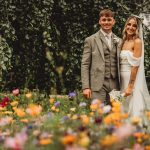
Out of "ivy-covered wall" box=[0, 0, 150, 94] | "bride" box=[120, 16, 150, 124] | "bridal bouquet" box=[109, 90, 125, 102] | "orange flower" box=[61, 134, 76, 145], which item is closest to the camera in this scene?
"orange flower" box=[61, 134, 76, 145]

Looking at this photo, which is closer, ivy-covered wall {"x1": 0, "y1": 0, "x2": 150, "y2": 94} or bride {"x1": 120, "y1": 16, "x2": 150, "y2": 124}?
bride {"x1": 120, "y1": 16, "x2": 150, "y2": 124}

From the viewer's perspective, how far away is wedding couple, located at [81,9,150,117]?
4988mm

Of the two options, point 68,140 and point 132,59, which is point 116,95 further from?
point 68,140

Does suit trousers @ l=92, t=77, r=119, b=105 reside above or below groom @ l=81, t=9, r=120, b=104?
below

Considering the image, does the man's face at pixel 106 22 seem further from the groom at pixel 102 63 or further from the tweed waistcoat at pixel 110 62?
the tweed waistcoat at pixel 110 62

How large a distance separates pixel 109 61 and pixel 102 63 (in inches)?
3.1

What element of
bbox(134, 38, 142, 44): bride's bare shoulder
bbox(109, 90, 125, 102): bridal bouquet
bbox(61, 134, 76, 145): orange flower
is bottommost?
bbox(109, 90, 125, 102): bridal bouquet

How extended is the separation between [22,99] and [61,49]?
1.51m

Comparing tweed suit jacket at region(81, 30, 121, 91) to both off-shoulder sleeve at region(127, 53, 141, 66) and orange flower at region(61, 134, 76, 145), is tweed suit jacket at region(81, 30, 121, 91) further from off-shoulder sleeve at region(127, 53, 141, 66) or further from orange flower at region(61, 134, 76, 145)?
orange flower at region(61, 134, 76, 145)

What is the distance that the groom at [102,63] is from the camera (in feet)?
16.3

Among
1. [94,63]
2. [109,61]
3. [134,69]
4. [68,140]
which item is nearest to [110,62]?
[109,61]

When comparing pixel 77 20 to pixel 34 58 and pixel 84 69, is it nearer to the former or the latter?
pixel 34 58

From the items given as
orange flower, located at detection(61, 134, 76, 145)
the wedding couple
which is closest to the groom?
the wedding couple

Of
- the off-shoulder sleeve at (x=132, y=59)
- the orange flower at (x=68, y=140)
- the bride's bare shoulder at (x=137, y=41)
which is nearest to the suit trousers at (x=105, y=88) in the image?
the off-shoulder sleeve at (x=132, y=59)
